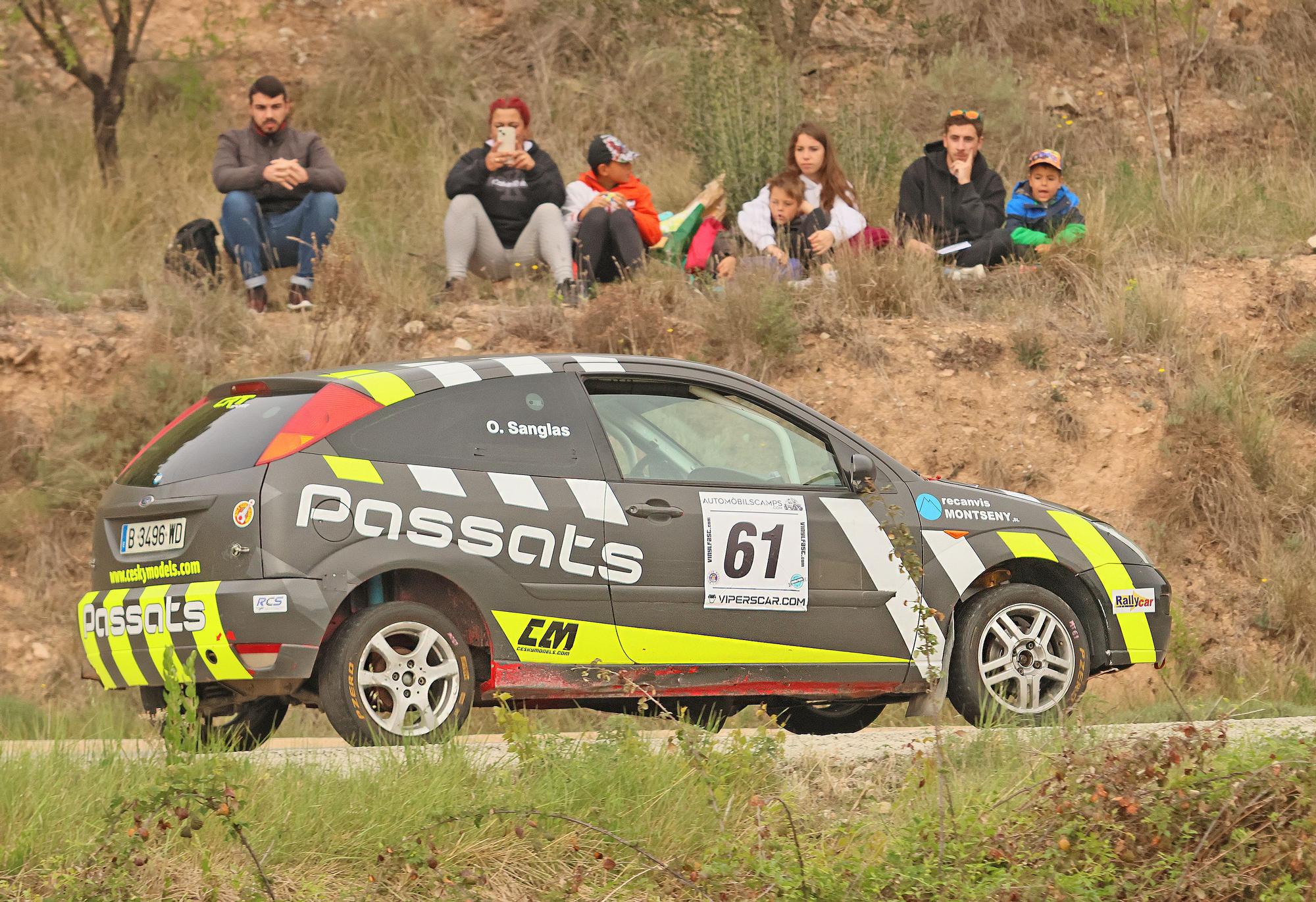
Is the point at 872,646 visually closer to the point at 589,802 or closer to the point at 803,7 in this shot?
the point at 589,802

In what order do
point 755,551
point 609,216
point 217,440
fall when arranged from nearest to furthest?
point 217,440
point 755,551
point 609,216

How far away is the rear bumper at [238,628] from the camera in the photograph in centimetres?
641

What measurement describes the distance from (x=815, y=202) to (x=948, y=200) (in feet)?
3.45

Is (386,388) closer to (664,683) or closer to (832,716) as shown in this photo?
(664,683)

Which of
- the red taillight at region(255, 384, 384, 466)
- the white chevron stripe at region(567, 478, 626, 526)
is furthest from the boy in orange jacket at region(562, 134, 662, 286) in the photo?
the red taillight at region(255, 384, 384, 466)

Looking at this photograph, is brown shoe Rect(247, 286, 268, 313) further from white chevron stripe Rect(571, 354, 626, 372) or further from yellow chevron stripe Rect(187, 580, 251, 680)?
yellow chevron stripe Rect(187, 580, 251, 680)

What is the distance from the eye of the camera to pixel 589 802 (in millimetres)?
5340

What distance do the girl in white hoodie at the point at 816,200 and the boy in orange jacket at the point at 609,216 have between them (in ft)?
2.48

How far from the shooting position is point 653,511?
7062mm

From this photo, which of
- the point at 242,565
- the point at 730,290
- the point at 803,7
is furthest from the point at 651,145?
the point at 242,565

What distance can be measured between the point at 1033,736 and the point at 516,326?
6.91 metres

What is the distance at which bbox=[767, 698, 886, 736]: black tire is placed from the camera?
8.37 metres

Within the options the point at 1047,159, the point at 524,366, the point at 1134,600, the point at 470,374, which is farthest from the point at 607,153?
the point at 1134,600

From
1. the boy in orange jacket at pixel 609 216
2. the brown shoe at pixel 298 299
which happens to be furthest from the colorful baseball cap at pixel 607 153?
the brown shoe at pixel 298 299
